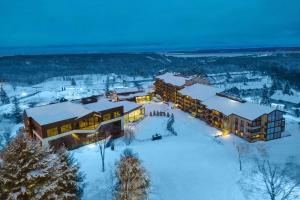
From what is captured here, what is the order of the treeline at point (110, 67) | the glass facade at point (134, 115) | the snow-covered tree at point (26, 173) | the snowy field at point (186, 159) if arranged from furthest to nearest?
the treeline at point (110, 67) → the glass facade at point (134, 115) → the snowy field at point (186, 159) → the snow-covered tree at point (26, 173)

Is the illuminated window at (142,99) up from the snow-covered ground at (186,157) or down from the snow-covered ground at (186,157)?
up

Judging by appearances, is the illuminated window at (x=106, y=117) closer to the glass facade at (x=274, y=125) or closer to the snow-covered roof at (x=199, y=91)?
the snow-covered roof at (x=199, y=91)

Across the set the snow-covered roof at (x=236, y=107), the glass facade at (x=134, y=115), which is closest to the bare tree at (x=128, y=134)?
the glass facade at (x=134, y=115)

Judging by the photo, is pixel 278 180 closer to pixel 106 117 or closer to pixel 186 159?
pixel 186 159

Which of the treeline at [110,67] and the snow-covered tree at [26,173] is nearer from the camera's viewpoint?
the snow-covered tree at [26,173]

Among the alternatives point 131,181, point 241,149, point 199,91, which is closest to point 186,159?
point 241,149

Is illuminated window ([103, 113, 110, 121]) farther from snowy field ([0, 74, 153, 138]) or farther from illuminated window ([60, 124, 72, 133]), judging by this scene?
snowy field ([0, 74, 153, 138])

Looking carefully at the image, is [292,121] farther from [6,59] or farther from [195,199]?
[6,59]
